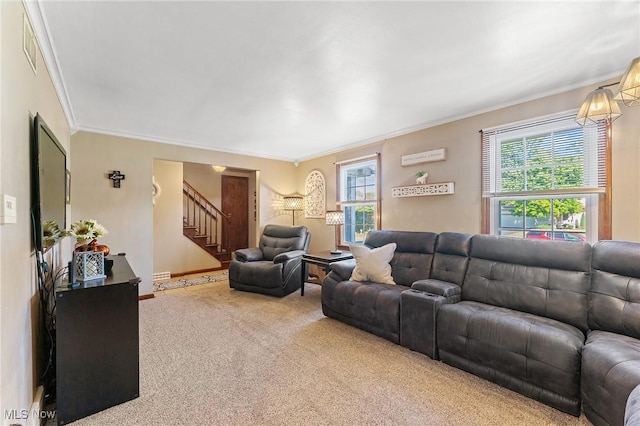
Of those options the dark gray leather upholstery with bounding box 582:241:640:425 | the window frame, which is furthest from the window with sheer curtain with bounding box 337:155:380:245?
the dark gray leather upholstery with bounding box 582:241:640:425

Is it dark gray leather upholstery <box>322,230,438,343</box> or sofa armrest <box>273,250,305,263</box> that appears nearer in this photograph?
dark gray leather upholstery <box>322,230,438,343</box>

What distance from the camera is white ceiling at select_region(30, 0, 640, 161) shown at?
5.62 ft

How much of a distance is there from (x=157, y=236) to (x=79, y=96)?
3.30m

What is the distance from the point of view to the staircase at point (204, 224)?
656 cm

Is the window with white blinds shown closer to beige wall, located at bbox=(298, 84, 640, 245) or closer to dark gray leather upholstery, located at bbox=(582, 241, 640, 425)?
beige wall, located at bbox=(298, 84, 640, 245)

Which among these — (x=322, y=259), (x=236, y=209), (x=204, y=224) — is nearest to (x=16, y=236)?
(x=322, y=259)

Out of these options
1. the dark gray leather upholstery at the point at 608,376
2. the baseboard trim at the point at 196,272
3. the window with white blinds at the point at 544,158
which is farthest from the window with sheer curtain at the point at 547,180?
the baseboard trim at the point at 196,272

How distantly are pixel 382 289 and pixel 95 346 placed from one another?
2375mm

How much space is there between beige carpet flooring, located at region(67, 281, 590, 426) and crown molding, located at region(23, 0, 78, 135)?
243cm

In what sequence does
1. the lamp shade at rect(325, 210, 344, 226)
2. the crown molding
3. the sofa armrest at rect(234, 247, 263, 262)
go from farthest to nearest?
1. the sofa armrest at rect(234, 247, 263, 262)
2. the lamp shade at rect(325, 210, 344, 226)
3. the crown molding

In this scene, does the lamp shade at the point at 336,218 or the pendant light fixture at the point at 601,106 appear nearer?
the pendant light fixture at the point at 601,106

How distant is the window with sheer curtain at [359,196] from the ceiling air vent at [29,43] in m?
3.79

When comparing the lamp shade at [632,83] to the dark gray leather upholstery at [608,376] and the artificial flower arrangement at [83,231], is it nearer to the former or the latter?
the dark gray leather upholstery at [608,376]

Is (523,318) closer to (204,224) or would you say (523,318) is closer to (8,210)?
(8,210)
